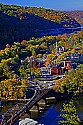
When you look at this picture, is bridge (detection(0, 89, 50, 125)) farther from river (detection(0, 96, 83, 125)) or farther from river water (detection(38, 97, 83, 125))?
river water (detection(38, 97, 83, 125))

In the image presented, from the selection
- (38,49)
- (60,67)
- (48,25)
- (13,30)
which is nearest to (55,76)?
(60,67)

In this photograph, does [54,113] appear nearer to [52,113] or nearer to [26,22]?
[52,113]

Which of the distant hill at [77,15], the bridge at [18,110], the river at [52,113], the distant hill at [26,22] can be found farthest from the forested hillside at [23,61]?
the distant hill at [77,15]

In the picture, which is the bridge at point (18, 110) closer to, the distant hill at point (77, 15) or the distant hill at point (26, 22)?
the distant hill at point (26, 22)

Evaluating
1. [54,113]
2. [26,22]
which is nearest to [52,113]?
[54,113]

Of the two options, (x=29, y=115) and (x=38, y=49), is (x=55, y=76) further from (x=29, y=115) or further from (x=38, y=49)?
(x=38, y=49)

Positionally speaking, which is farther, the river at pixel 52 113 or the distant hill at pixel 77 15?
the distant hill at pixel 77 15
